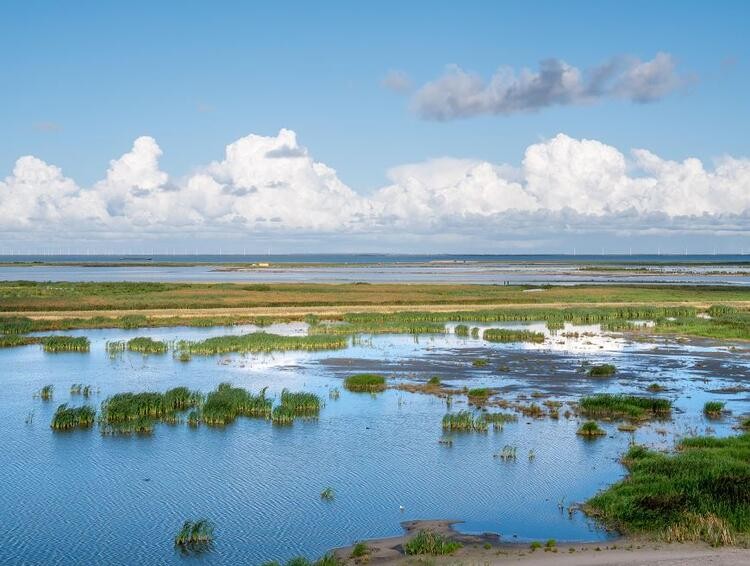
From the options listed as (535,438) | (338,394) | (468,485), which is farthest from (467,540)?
(338,394)

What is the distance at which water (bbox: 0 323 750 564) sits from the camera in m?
19.4

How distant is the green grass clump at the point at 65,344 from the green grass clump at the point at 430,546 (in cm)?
3795

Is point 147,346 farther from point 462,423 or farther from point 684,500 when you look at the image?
point 684,500

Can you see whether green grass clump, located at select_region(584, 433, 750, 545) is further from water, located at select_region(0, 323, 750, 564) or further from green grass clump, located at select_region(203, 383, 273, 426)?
green grass clump, located at select_region(203, 383, 273, 426)

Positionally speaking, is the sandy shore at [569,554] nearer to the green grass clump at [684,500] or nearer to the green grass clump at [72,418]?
the green grass clump at [684,500]

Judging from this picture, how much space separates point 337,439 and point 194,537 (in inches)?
398

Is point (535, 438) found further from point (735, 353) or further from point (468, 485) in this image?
point (735, 353)

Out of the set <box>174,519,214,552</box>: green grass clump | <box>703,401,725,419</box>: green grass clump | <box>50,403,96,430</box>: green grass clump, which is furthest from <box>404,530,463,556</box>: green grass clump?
<box>703,401,725,419</box>: green grass clump

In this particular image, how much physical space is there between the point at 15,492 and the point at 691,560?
56.6 ft

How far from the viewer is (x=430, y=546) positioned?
17797mm

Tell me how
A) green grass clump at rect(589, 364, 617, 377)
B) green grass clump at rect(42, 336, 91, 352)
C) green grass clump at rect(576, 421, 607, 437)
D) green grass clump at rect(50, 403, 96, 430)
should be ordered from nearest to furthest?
green grass clump at rect(576, 421, 607, 437) → green grass clump at rect(50, 403, 96, 430) → green grass clump at rect(589, 364, 617, 377) → green grass clump at rect(42, 336, 91, 352)

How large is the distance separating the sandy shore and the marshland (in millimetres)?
622

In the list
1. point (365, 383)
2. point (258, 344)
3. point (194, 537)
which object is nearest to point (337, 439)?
point (194, 537)

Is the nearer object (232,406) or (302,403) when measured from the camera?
(232,406)
